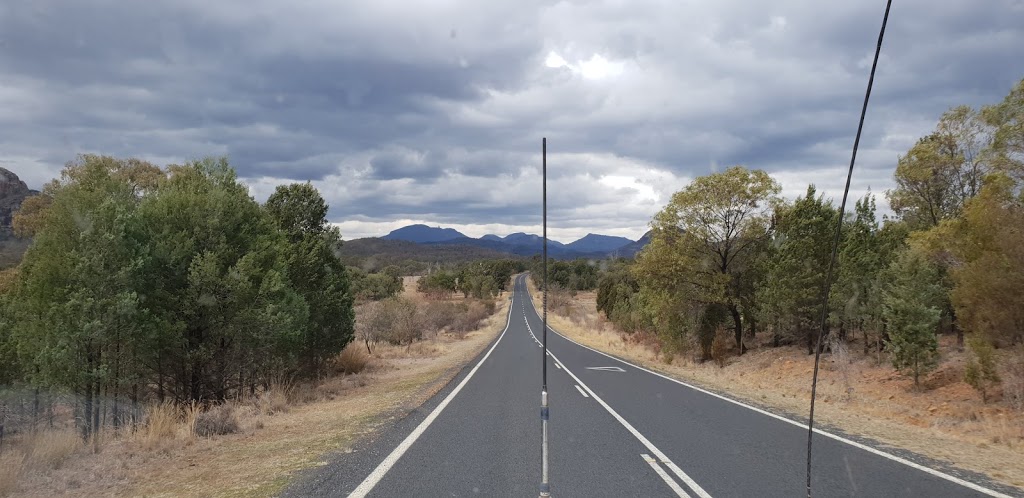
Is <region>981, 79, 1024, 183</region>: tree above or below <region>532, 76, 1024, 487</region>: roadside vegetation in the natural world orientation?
above

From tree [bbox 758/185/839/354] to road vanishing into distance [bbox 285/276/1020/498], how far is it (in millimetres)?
15888

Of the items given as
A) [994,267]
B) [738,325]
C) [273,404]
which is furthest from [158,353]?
[738,325]

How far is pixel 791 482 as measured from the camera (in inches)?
265

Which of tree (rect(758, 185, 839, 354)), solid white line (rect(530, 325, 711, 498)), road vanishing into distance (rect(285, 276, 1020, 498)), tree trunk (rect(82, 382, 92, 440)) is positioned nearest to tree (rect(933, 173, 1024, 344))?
road vanishing into distance (rect(285, 276, 1020, 498))

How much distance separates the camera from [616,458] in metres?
7.93

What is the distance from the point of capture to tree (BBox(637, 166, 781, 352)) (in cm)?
2927

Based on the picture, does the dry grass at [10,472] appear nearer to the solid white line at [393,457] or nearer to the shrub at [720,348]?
the solid white line at [393,457]

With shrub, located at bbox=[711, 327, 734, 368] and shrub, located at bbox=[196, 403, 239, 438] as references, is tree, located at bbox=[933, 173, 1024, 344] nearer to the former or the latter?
shrub, located at bbox=[711, 327, 734, 368]

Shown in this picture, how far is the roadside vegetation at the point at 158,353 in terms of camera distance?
8.26 meters

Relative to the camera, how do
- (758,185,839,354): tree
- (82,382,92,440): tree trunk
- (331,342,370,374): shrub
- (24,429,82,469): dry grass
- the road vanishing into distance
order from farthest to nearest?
(331,342,370,374): shrub
(758,185,839,354): tree
(82,382,92,440): tree trunk
(24,429,82,469): dry grass
the road vanishing into distance

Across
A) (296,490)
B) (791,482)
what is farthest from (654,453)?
(296,490)

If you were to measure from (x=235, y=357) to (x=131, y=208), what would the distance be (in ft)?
17.1

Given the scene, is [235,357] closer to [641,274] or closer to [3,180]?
[641,274]

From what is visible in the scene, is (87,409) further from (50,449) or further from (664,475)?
(664,475)
